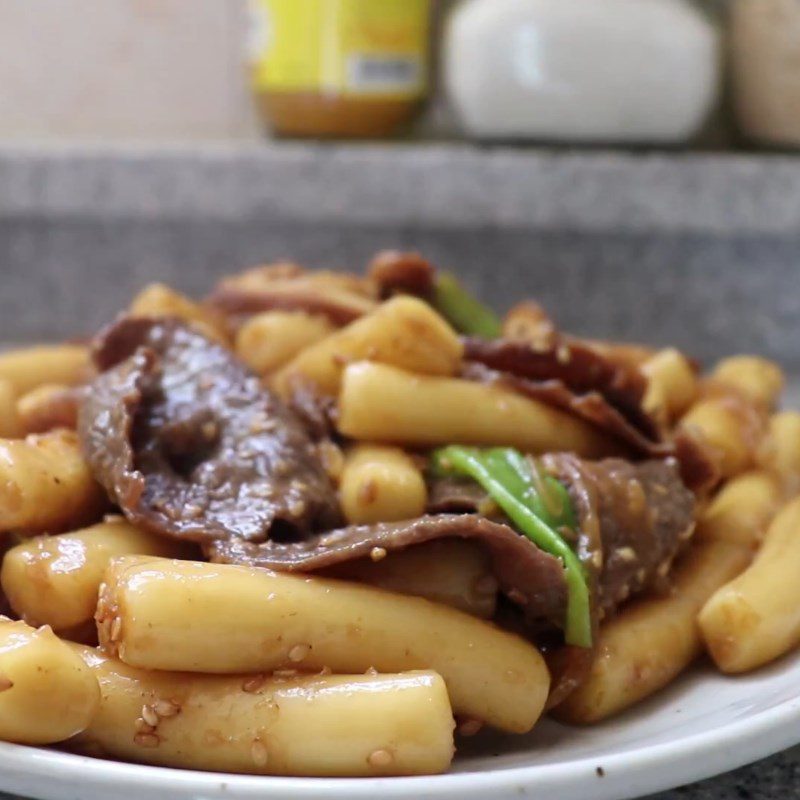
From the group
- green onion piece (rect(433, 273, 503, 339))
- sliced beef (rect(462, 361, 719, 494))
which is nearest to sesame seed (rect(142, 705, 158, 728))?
sliced beef (rect(462, 361, 719, 494))

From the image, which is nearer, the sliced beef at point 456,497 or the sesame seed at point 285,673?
the sesame seed at point 285,673

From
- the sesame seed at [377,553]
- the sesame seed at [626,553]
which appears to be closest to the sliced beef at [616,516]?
the sesame seed at [626,553]

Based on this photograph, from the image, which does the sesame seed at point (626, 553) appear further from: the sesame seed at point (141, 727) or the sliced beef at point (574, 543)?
the sesame seed at point (141, 727)

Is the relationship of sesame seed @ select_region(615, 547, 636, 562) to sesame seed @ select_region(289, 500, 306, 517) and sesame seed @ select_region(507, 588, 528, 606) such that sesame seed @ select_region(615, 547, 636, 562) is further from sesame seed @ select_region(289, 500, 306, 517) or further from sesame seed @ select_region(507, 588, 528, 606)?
sesame seed @ select_region(289, 500, 306, 517)

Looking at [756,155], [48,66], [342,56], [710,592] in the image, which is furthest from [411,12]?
[710,592]

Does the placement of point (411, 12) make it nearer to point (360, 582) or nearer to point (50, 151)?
point (50, 151)
